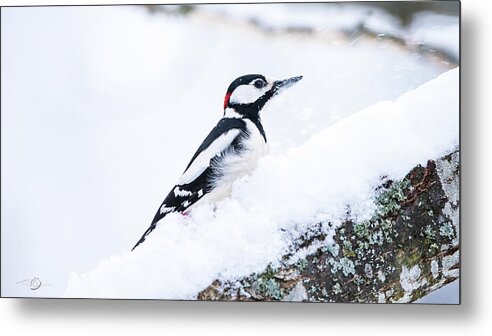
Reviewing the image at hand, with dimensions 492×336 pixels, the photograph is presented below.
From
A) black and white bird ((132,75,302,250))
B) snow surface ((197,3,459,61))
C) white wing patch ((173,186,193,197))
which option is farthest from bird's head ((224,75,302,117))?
white wing patch ((173,186,193,197))

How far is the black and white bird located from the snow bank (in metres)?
0.03

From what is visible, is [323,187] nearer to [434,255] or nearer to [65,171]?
[434,255]

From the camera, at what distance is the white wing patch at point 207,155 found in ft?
8.06

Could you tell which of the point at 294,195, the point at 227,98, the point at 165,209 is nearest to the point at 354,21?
the point at 227,98

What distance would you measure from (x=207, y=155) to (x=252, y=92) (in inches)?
9.7

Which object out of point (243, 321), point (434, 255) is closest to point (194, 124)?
point (243, 321)

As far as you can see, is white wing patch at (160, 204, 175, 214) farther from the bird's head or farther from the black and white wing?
the bird's head

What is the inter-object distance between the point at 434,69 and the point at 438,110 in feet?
0.43

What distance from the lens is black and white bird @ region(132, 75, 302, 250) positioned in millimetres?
2447

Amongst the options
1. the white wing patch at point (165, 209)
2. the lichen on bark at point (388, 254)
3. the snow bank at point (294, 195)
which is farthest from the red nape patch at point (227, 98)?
the lichen on bark at point (388, 254)

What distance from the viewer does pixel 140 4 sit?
2541mm

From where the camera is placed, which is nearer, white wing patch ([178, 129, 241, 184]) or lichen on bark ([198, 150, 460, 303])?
lichen on bark ([198, 150, 460, 303])

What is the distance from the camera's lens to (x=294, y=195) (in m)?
2.42

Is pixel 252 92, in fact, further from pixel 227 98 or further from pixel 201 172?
pixel 201 172
